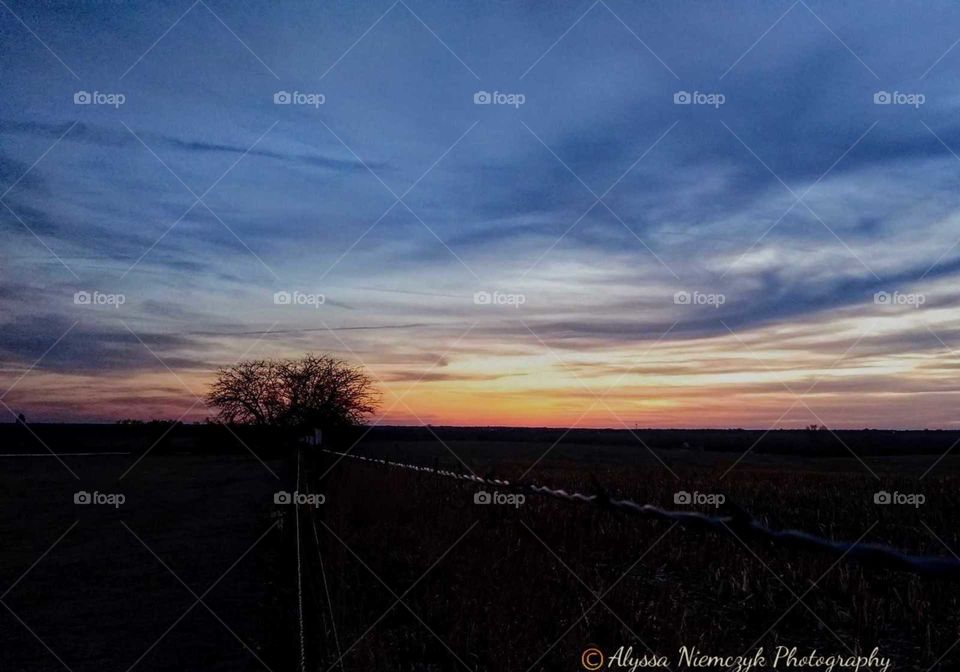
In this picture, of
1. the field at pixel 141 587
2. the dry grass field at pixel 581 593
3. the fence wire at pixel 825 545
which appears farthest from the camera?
the field at pixel 141 587

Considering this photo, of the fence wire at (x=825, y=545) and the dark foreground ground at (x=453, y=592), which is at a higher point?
the fence wire at (x=825, y=545)

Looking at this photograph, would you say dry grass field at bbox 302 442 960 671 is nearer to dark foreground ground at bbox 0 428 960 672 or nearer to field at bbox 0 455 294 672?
dark foreground ground at bbox 0 428 960 672

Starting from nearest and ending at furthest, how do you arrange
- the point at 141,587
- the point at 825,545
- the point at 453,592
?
1. the point at 825,545
2. the point at 453,592
3. the point at 141,587

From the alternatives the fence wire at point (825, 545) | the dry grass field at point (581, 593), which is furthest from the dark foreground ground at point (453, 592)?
the fence wire at point (825, 545)

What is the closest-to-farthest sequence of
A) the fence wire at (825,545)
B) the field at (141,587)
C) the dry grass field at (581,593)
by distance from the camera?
the fence wire at (825,545) → the dry grass field at (581,593) → the field at (141,587)

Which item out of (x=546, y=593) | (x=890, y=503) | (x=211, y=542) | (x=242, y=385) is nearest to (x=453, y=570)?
(x=546, y=593)

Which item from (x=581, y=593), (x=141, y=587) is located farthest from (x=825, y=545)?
(x=141, y=587)

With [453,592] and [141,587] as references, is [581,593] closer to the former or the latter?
[453,592]

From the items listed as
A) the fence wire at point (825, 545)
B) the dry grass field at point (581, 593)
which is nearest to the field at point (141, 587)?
the dry grass field at point (581, 593)

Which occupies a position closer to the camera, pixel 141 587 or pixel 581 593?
pixel 581 593

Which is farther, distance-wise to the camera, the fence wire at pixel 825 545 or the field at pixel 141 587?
the field at pixel 141 587

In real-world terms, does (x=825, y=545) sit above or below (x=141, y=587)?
above

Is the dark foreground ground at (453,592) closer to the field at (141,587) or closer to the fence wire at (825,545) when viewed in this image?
the field at (141,587)

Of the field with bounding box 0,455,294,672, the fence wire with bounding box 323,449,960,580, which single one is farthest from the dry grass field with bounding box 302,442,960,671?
the field with bounding box 0,455,294,672
